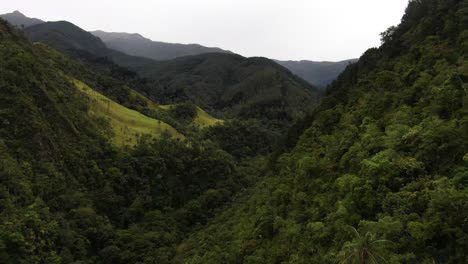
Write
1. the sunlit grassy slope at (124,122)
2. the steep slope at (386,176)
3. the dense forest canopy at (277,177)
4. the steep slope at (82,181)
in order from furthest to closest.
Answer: the sunlit grassy slope at (124,122) → the steep slope at (82,181) → the dense forest canopy at (277,177) → the steep slope at (386,176)

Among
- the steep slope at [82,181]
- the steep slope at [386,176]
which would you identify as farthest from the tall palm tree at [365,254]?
the steep slope at [82,181]

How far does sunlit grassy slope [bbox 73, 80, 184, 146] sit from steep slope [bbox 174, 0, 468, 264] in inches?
1777

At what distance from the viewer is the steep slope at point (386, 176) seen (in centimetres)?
1905

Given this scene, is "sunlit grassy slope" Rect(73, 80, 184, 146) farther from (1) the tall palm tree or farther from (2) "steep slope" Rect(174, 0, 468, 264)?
(1) the tall palm tree

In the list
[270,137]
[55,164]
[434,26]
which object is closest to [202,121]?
[270,137]

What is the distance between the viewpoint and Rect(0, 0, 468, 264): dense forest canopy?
870 inches

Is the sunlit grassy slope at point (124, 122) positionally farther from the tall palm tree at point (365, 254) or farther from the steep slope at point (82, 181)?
the tall palm tree at point (365, 254)

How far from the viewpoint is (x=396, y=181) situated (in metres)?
24.2

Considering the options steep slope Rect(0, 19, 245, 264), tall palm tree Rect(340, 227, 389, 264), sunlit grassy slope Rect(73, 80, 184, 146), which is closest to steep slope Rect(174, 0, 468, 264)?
tall palm tree Rect(340, 227, 389, 264)

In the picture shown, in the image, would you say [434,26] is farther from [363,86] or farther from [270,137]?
[270,137]

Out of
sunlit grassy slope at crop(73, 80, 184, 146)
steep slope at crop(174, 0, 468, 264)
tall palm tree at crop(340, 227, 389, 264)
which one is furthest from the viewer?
sunlit grassy slope at crop(73, 80, 184, 146)

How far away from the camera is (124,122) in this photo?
101 metres

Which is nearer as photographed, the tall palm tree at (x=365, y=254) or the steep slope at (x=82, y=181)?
the tall palm tree at (x=365, y=254)

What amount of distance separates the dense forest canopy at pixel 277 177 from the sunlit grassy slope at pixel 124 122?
5.19 ft
